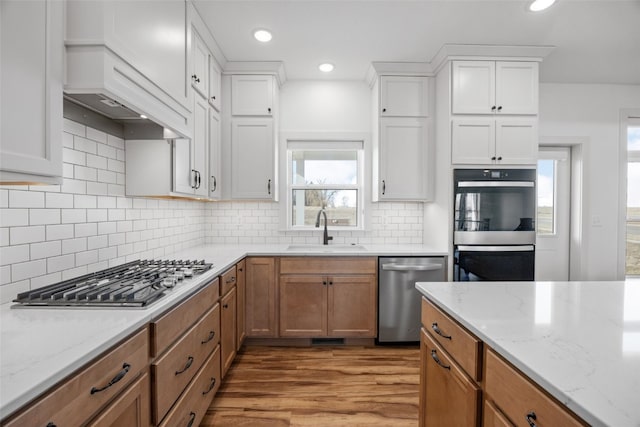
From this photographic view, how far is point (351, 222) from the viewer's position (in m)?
3.53

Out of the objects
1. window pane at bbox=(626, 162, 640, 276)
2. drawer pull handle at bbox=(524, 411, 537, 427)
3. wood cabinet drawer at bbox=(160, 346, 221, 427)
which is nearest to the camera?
drawer pull handle at bbox=(524, 411, 537, 427)

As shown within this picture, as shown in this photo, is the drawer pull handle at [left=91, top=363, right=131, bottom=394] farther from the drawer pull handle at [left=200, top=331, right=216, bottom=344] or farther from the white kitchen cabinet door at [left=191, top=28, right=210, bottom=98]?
the white kitchen cabinet door at [left=191, top=28, right=210, bottom=98]

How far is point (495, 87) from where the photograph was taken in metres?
2.81

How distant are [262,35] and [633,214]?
4.56 meters

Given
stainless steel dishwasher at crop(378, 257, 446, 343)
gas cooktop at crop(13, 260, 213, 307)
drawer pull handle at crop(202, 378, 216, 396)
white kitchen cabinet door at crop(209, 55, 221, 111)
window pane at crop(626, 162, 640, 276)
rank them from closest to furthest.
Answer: gas cooktop at crop(13, 260, 213, 307), drawer pull handle at crop(202, 378, 216, 396), white kitchen cabinet door at crop(209, 55, 221, 111), stainless steel dishwasher at crop(378, 257, 446, 343), window pane at crop(626, 162, 640, 276)

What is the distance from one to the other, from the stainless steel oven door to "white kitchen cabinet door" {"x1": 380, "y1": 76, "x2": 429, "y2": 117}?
1414mm

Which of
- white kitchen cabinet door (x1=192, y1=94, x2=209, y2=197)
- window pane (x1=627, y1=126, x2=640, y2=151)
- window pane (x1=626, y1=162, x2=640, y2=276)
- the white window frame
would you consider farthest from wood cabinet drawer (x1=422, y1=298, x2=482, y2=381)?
window pane (x1=627, y1=126, x2=640, y2=151)

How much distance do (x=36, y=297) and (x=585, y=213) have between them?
4.78m

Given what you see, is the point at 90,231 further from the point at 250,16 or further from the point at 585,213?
the point at 585,213

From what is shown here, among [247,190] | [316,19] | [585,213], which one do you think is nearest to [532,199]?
[585,213]

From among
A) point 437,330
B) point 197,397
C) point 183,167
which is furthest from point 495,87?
point 197,397

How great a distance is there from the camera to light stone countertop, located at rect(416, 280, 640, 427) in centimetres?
63

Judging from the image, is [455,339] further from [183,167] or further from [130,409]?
[183,167]

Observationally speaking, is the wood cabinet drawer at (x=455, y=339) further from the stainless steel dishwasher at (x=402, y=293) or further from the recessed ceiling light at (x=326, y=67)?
the recessed ceiling light at (x=326, y=67)
